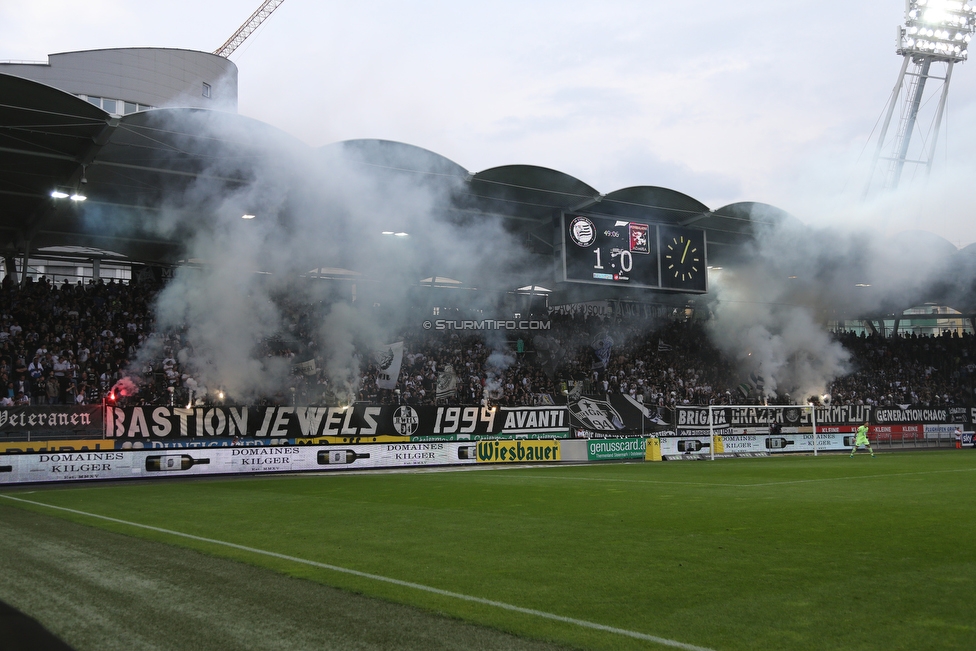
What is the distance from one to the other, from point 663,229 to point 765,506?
20.6 m

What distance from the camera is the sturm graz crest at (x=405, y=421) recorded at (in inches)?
1078

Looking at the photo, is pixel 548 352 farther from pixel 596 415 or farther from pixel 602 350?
pixel 596 415

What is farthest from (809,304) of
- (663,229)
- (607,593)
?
(607,593)

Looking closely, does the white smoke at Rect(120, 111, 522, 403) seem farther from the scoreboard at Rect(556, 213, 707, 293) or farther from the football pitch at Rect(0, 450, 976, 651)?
the football pitch at Rect(0, 450, 976, 651)

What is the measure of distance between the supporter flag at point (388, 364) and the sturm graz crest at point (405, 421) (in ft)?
14.2

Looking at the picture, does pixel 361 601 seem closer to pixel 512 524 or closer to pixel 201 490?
pixel 512 524

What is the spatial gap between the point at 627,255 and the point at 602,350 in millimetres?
8034

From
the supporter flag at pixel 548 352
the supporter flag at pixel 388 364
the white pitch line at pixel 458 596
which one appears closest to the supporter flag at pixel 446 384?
the supporter flag at pixel 388 364

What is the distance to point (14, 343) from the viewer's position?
25.2 metres

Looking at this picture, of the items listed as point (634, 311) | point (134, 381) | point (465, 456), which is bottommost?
point (465, 456)

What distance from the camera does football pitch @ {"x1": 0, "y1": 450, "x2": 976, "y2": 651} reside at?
5125mm

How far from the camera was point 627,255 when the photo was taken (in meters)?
30.7

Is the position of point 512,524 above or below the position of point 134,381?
below

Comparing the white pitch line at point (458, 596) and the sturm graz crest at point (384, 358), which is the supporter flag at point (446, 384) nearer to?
the sturm graz crest at point (384, 358)
